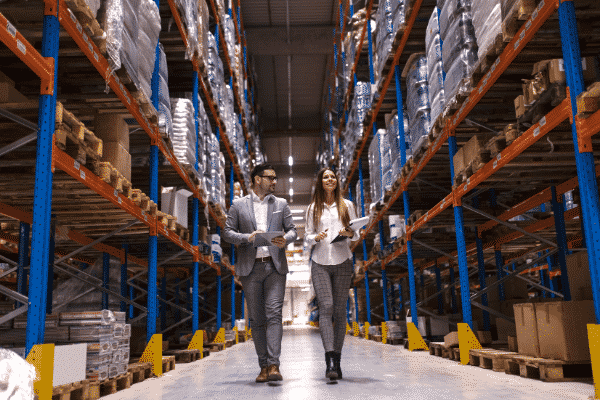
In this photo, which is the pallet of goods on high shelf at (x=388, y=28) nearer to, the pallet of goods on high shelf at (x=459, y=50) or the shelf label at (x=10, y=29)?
the pallet of goods on high shelf at (x=459, y=50)

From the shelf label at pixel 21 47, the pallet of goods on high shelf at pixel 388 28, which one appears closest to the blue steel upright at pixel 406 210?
the pallet of goods on high shelf at pixel 388 28

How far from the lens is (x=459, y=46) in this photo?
509cm

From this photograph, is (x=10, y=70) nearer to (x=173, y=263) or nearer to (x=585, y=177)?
(x=585, y=177)

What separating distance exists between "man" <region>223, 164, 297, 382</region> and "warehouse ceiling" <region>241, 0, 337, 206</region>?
38.5 feet

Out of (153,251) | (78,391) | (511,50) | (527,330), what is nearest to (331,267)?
(527,330)

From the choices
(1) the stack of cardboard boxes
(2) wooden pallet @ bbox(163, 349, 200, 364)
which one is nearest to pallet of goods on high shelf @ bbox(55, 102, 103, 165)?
(1) the stack of cardboard boxes

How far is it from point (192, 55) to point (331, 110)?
9.07 metres

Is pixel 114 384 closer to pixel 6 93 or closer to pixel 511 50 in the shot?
pixel 6 93

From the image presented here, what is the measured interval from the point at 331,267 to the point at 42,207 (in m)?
2.05

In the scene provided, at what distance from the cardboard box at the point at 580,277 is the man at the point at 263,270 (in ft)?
7.62

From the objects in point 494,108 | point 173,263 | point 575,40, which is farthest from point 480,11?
point 173,263

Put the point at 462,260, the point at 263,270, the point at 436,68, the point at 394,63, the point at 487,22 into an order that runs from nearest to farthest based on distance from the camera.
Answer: the point at 263,270 → the point at 487,22 → the point at 462,260 → the point at 436,68 → the point at 394,63

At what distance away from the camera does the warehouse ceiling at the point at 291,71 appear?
15.2 meters

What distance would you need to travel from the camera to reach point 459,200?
541cm
